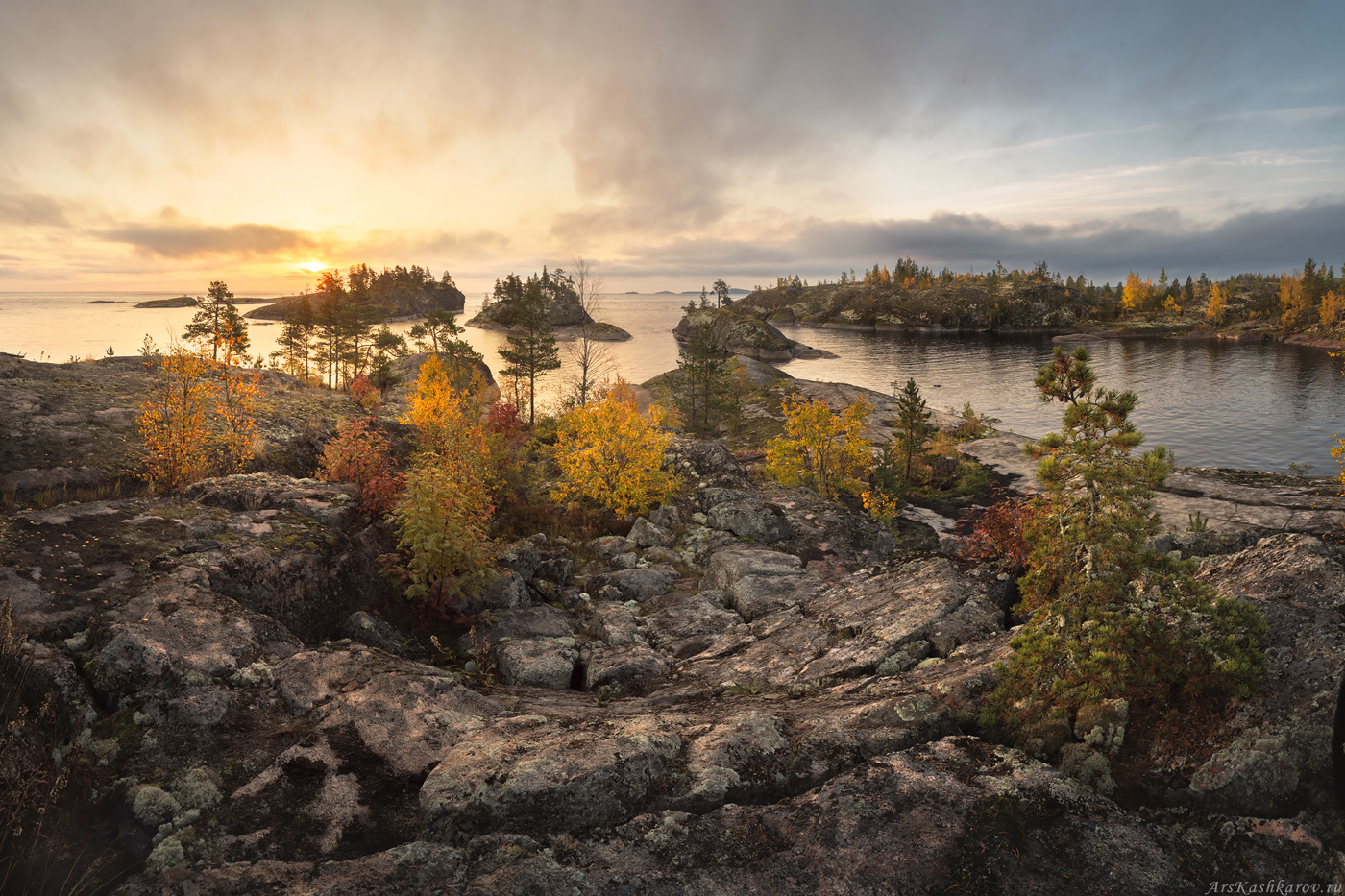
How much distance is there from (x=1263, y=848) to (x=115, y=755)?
980 centimetres

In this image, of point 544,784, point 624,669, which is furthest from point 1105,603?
point 624,669

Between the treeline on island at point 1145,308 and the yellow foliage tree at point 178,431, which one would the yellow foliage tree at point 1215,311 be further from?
the yellow foliage tree at point 178,431

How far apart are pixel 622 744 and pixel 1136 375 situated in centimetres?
10689

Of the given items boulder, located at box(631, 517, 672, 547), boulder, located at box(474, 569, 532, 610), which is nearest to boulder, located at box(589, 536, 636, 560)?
boulder, located at box(631, 517, 672, 547)

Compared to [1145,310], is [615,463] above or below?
below

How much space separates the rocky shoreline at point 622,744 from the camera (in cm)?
410

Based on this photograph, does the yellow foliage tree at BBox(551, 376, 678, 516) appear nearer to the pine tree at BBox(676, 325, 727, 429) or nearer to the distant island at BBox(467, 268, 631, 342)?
the pine tree at BBox(676, 325, 727, 429)

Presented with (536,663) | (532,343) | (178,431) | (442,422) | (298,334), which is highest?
(298,334)

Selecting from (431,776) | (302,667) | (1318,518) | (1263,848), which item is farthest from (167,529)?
(1318,518)

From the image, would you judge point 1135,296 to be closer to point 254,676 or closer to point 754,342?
point 754,342

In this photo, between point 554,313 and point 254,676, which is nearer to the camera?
point 254,676

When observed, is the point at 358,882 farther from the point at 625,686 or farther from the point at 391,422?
the point at 391,422

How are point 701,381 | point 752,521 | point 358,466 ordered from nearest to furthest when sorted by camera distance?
point 358,466, point 752,521, point 701,381

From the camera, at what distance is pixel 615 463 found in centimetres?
2017
